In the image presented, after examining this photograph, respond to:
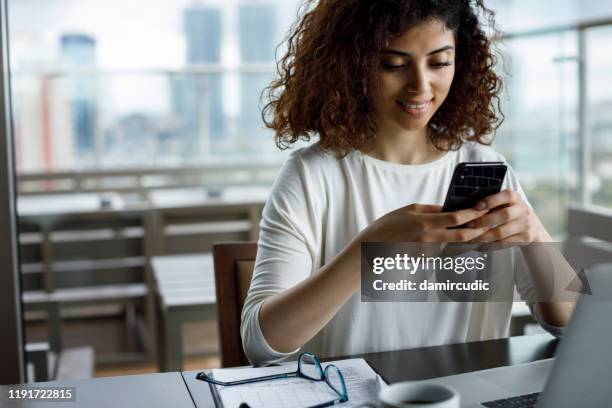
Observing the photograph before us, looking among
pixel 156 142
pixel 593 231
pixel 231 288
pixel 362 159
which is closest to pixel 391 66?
pixel 362 159

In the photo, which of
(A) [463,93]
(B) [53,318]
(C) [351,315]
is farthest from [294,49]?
(B) [53,318]

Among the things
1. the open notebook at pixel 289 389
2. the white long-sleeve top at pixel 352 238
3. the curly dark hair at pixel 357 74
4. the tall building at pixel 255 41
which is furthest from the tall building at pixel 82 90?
the open notebook at pixel 289 389

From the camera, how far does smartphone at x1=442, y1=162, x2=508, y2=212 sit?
0.87 m

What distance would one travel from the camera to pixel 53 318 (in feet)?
7.42

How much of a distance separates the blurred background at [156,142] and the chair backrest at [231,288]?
70 cm

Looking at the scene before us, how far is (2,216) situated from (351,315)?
32.3 inches

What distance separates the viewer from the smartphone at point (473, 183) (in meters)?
0.87

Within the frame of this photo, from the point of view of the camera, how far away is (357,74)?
1.13 metres

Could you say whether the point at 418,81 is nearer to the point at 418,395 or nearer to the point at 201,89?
the point at 418,395

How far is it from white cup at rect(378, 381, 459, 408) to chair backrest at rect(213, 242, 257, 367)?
2.10 feet

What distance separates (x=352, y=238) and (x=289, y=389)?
36 centimetres

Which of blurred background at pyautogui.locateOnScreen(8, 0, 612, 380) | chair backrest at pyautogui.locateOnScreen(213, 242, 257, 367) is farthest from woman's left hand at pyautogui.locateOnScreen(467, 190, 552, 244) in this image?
blurred background at pyautogui.locateOnScreen(8, 0, 612, 380)

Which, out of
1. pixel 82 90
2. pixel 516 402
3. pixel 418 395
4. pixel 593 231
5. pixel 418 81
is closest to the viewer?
pixel 418 395

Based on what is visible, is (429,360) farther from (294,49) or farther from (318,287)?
(294,49)
